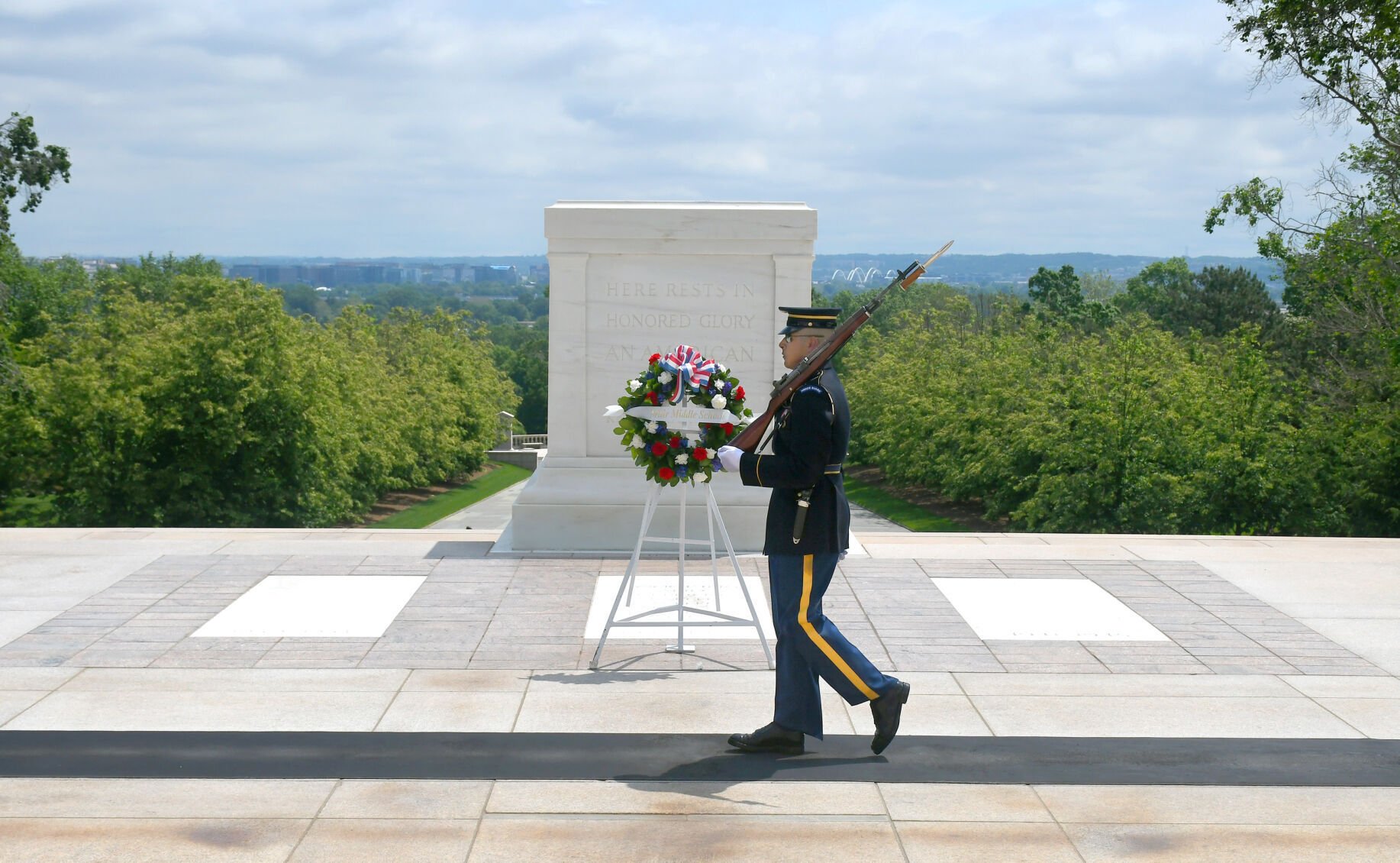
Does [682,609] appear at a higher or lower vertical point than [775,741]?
higher

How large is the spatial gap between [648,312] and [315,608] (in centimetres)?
331

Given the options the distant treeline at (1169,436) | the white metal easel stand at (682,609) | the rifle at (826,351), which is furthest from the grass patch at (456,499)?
the rifle at (826,351)

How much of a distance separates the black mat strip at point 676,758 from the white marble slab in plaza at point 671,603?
1.77 m

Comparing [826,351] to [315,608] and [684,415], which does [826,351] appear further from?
[315,608]

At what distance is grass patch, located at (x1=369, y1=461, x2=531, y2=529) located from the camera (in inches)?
1652

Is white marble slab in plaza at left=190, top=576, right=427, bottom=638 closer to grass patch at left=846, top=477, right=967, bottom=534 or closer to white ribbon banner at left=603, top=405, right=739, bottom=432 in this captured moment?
white ribbon banner at left=603, top=405, right=739, bottom=432

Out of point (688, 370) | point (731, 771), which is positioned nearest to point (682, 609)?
point (688, 370)

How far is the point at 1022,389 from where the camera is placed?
1255 inches

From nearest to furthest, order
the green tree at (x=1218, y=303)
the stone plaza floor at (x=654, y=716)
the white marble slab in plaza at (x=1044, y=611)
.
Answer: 1. the stone plaza floor at (x=654, y=716)
2. the white marble slab in plaza at (x=1044, y=611)
3. the green tree at (x=1218, y=303)

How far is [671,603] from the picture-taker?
845cm

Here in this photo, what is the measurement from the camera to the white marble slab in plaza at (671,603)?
779 cm

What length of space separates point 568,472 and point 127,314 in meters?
29.1

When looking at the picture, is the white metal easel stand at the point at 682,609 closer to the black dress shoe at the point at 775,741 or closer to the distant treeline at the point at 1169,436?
the black dress shoe at the point at 775,741

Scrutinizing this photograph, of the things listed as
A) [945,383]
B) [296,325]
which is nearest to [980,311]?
[945,383]
